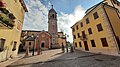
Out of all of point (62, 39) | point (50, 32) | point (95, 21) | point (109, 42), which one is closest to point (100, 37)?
point (109, 42)

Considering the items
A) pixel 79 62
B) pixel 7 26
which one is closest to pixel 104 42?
pixel 79 62

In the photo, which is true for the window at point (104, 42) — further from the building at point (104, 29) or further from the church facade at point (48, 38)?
the church facade at point (48, 38)

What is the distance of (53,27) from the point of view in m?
39.7

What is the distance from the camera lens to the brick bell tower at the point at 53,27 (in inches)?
1499

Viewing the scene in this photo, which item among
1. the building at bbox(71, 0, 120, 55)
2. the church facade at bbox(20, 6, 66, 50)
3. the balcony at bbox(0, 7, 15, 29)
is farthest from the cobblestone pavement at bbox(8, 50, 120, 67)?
the church facade at bbox(20, 6, 66, 50)

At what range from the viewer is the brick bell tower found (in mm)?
38078

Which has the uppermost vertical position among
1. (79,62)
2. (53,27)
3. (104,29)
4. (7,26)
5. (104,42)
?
(53,27)

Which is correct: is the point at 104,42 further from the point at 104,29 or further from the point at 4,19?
the point at 4,19

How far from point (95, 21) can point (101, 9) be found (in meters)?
2.28

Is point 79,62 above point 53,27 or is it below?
below

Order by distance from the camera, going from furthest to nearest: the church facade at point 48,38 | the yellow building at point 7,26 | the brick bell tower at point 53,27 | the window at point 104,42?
the brick bell tower at point 53,27 → the church facade at point 48,38 → the window at point 104,42 → the yellow building at point 7,26

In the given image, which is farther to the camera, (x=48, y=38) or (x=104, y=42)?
(x=48, y=38)

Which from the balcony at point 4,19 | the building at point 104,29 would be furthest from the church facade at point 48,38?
the balcony at point 4,19

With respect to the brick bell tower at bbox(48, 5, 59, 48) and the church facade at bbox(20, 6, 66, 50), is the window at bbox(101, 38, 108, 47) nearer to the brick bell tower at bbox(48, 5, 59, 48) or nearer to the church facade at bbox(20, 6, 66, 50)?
the church facade at bbox(20, 6, 66, 50)
